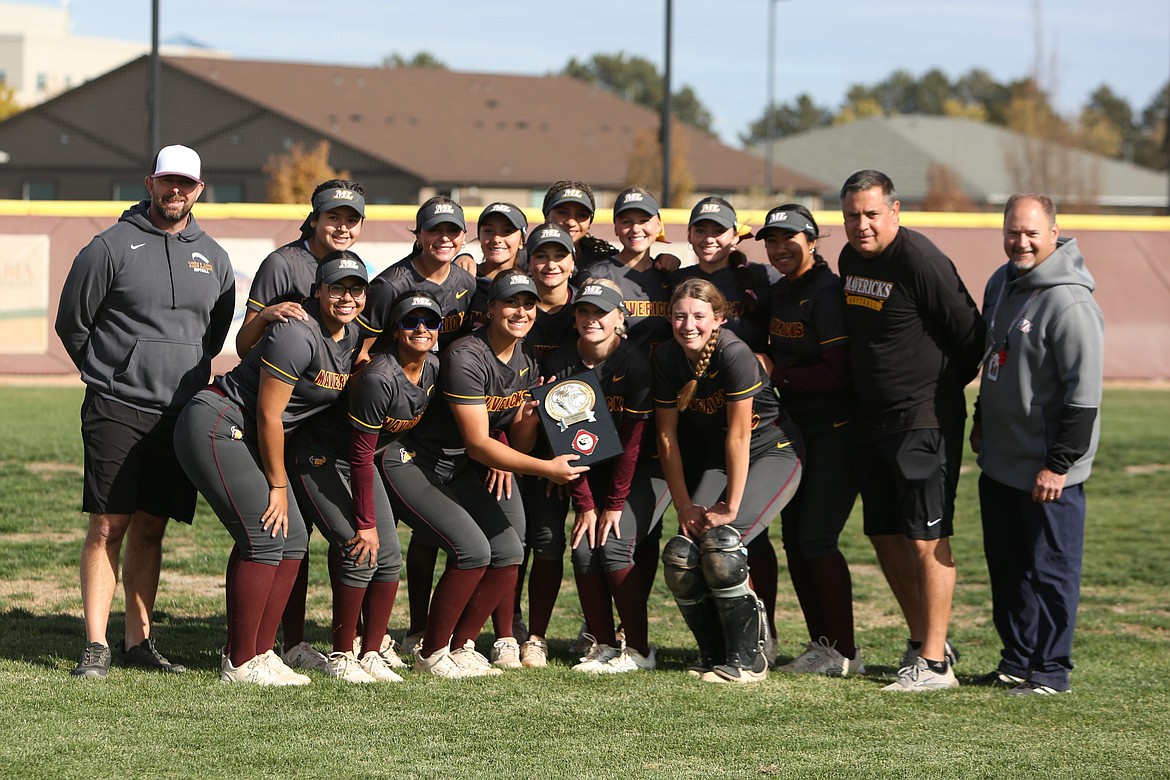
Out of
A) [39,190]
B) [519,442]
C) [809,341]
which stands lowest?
[519,442]

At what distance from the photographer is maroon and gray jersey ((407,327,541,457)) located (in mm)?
5387

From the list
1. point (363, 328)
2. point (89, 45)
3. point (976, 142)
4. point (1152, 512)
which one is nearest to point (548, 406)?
point (363, 328)

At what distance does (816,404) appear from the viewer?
586 centimetres

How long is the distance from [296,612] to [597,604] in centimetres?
130

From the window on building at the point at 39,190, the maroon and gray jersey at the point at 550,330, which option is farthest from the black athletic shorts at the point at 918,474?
the window on building at the point at 39,190

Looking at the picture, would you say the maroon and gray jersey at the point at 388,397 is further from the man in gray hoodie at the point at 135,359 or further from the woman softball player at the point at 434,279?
the man in gray hoodie at the point at 135,359

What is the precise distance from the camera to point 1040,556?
5473 millimetres

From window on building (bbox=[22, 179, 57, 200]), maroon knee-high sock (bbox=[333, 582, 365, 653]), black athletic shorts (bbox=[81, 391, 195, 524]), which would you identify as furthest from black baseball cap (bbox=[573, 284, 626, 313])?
window on building (bbox=[22, 179, 57, 200])

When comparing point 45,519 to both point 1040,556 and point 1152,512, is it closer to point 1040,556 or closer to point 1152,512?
point 1040,556

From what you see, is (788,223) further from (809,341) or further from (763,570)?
(763,570)

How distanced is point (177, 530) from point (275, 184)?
70.2 ft

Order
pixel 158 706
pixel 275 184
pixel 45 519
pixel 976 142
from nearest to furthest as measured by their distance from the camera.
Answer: pixel 158 706
pixel 45 519
pixel 275 184
pixel 976 142

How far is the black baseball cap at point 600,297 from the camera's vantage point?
5484 millimetres

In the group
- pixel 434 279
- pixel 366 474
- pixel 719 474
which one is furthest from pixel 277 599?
pixel 719 474
